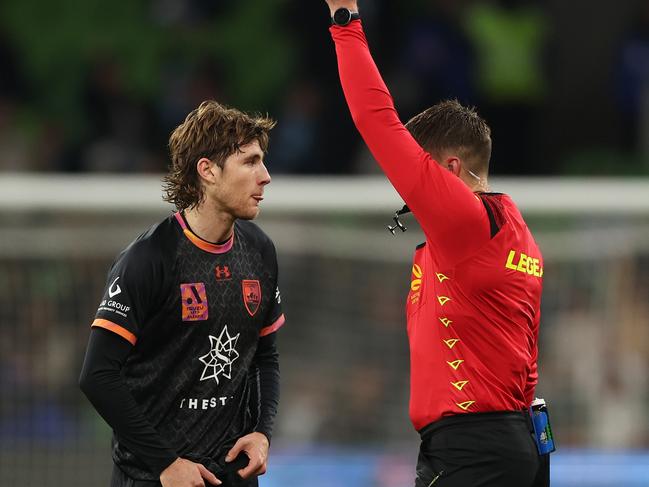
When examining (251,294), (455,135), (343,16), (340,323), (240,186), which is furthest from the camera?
(340,323)

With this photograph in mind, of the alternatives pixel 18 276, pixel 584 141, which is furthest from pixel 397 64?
pixel 18 276

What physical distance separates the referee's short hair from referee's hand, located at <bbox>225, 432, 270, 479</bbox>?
121 centimetres

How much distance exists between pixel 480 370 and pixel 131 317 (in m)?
1.19

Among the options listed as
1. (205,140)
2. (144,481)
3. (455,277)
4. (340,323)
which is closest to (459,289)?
(455,277)

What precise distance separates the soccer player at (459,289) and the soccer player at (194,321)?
0.57 m

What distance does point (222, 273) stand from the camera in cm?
486

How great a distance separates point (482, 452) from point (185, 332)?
1.11 m

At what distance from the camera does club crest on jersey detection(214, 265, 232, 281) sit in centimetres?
484

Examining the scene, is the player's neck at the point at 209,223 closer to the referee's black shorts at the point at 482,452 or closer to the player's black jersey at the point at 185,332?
the player's black jersey at the point at 185,332

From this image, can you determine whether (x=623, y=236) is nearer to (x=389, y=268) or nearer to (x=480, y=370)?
(x=389, y=268)

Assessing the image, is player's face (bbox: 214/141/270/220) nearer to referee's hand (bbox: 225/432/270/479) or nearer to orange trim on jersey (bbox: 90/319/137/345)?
orange trim on jersey (bbox: 90/319/137/345)

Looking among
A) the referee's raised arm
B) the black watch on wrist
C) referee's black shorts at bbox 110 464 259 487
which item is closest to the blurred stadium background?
referee's black shorts at bbox 110 464 259 487

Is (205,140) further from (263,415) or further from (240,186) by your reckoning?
(263,415)

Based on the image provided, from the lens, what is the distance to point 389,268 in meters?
9.07
